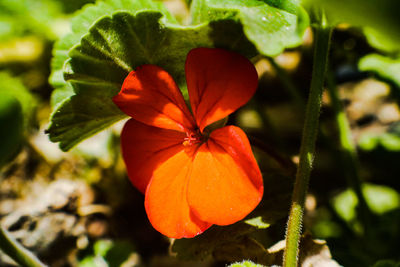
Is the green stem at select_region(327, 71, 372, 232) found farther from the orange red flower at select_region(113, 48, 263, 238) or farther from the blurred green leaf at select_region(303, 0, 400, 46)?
the blurred green leaf at select_region(303, 0, 400, 46)

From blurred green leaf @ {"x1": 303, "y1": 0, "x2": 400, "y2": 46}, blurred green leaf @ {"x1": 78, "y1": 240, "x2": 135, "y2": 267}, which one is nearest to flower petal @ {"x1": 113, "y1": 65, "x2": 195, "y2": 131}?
blurred green leaf @ {"x1": 303, "y1": 0, "x2": 400, "y2": 46}

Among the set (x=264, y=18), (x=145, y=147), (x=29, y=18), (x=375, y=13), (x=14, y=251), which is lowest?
(x=29, y=18)

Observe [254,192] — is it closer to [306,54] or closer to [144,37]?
[144,37]

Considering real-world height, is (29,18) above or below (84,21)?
below

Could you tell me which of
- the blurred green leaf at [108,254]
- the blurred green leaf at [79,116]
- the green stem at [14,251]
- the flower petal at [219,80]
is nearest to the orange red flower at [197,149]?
the flower petal at [219,80]

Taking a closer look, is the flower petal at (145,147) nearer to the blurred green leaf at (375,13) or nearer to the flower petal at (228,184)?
the flower petal at (228,184)

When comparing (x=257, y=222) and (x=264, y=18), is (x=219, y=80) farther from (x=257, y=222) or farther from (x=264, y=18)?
(x=257, y=222)

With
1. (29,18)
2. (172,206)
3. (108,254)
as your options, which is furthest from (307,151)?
(29,18)
